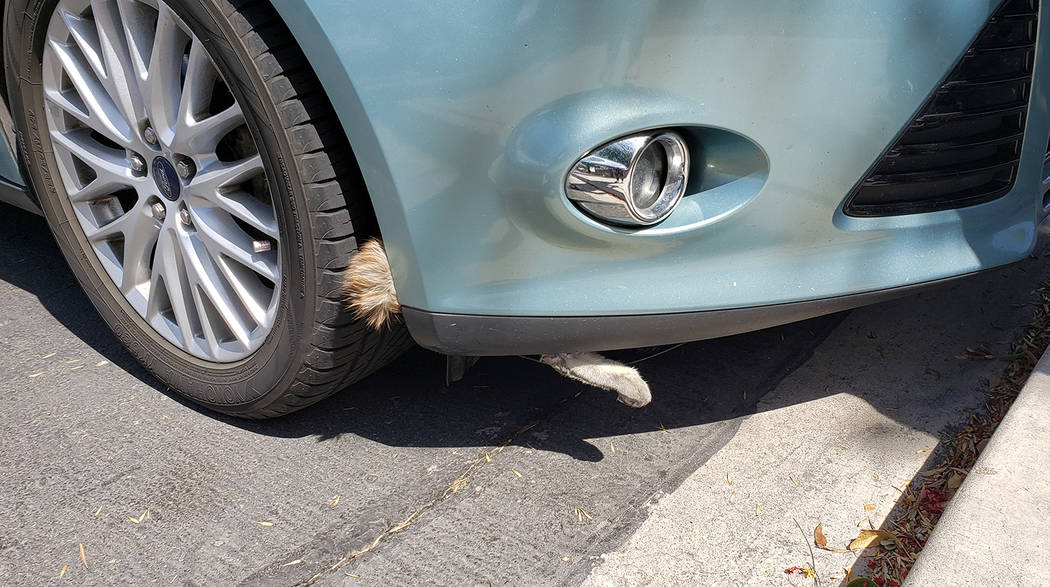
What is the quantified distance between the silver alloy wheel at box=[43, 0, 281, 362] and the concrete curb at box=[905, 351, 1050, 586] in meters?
1.44

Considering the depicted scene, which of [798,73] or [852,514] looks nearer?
[798,73]

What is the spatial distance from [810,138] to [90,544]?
5.55ft

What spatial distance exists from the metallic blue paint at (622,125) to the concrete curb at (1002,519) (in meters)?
0.44

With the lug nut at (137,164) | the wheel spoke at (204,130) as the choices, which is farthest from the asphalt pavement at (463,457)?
the wheel spoke at (204,130)

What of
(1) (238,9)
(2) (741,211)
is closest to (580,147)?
(2) (741,211)

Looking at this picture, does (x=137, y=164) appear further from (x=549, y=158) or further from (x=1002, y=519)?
(x=1002, y=519)

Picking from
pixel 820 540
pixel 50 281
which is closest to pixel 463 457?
pixel 820 540

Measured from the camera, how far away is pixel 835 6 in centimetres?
157

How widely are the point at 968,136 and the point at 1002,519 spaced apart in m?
0.76

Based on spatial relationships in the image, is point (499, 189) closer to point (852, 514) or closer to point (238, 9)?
point (238, 9)

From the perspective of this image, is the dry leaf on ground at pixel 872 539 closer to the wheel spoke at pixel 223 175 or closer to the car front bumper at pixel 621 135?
the car front bumper at pixel 621 135

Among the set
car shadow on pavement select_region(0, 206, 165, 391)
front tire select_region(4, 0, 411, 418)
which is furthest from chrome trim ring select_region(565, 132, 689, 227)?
car shadow on pavement select_region(0, 206, 165, 391)

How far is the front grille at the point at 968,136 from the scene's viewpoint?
175cm

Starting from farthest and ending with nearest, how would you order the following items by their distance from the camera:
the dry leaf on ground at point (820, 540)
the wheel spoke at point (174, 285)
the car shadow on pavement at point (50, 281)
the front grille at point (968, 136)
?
the car shadow on pavement at point (50, 281) < the wheel spoke at point (174, 285) < the dry leaf on ground at point (820, 540) < the front grille at point (968, 136)
